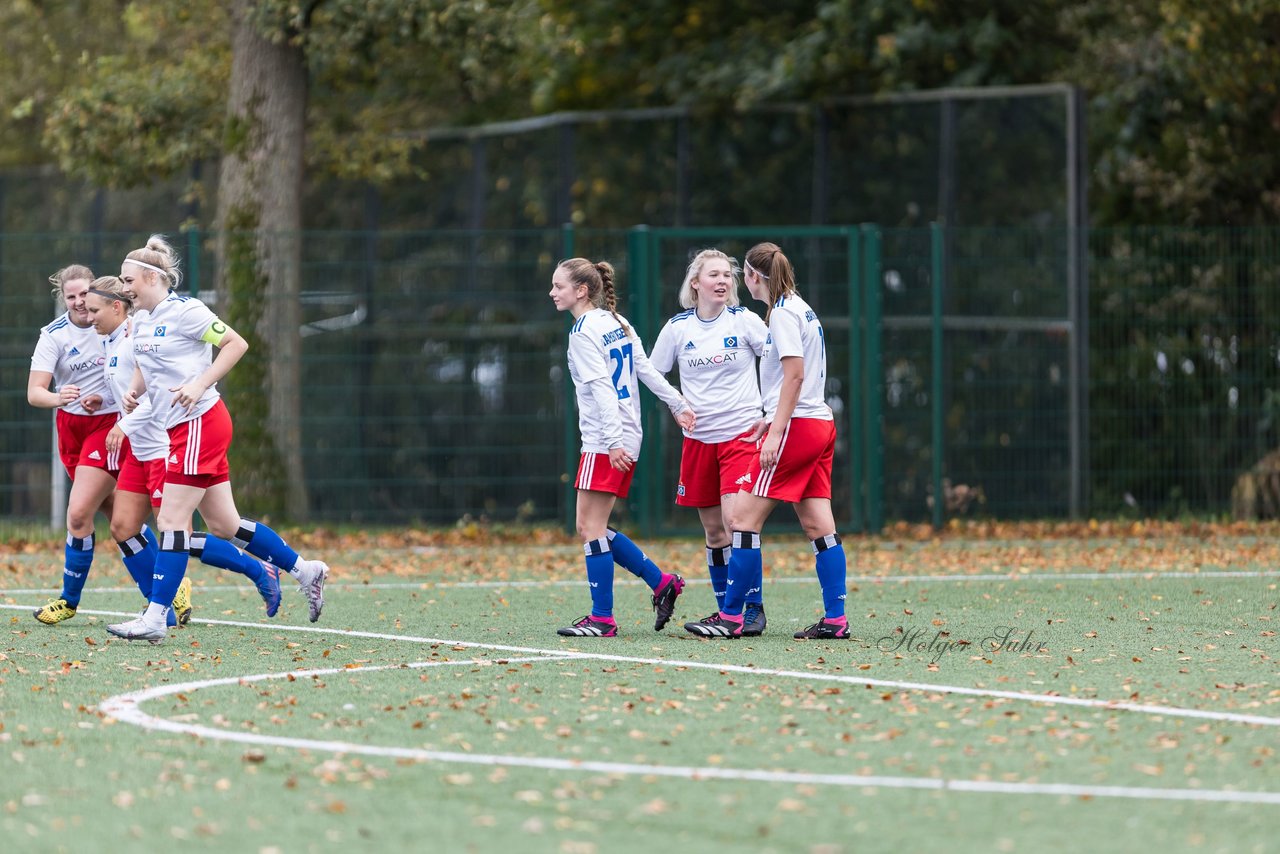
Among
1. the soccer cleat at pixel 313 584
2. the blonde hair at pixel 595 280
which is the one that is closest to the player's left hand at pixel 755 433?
the blonde hair at pixel 595 280

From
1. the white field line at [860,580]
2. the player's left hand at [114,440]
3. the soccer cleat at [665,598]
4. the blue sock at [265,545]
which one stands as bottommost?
the white field line at [860,580]

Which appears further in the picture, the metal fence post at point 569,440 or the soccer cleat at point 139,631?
the metal fence post at point 569,440

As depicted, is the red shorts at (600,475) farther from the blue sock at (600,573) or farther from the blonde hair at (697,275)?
the blonde hair at (697,275)

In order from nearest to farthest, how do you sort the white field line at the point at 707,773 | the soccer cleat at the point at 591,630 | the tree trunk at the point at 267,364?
the white field line at the point at 707,773, the soccer cleat at the point at 591,630, the tree trunk at the point at 267,364

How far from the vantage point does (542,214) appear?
64.2 ft

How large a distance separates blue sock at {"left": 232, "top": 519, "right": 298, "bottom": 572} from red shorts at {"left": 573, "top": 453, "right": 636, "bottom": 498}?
4.90 feet

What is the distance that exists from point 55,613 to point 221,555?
3.36ft

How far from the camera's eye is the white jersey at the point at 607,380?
904 centimetres

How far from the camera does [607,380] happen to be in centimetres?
907

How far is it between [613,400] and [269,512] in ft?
23.4

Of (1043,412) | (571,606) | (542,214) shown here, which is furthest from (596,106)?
(571,606)

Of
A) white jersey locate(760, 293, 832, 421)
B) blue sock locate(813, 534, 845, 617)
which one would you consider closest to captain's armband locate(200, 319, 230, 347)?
white jersey locate(760, 293, 832, 421)

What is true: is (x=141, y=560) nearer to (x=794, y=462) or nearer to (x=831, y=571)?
(x=794, y=462)

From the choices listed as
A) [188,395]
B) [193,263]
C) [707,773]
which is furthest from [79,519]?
[193,263]
